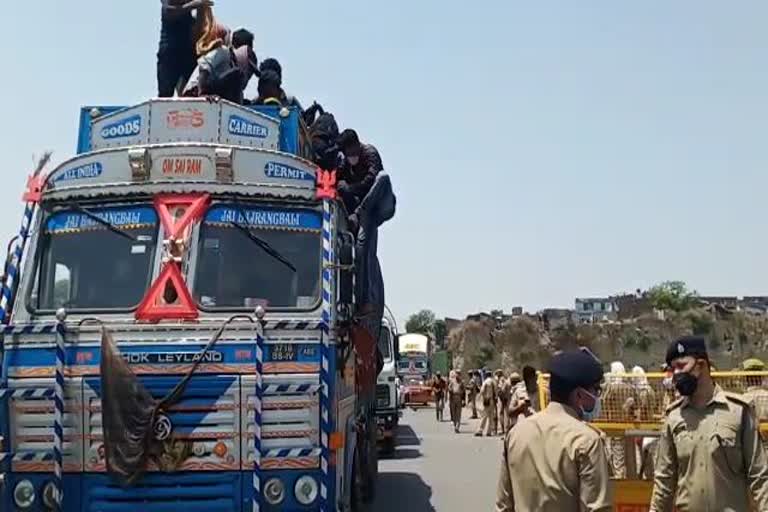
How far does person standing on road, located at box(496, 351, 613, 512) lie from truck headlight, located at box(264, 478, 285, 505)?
2.84 meters

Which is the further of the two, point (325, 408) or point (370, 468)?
point (370, 468)

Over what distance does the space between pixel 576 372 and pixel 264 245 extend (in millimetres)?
3863

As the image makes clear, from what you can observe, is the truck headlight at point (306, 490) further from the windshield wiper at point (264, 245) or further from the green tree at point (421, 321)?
the green tree at point (421, 321)

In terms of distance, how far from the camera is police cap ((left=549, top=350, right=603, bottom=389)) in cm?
444

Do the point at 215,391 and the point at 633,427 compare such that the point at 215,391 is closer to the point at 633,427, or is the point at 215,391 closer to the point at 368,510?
the point at 633,427

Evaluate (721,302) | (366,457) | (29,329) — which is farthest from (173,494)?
(721,302)

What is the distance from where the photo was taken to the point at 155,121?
8.58 m

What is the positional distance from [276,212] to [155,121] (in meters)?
1.54

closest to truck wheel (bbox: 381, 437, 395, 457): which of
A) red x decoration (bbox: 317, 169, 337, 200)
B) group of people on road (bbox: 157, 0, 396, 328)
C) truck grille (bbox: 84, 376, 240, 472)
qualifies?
group of people on road (bbox: 157, 0, 396, 328)

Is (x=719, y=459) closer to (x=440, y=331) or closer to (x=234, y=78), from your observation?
(x=234, y=78)

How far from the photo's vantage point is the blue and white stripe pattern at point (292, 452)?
7.14m

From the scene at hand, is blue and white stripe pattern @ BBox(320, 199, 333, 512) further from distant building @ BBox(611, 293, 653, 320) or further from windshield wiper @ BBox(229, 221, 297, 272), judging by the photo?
distant building @ BBox(611, 293, 653, 320)

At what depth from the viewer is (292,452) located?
7.18m

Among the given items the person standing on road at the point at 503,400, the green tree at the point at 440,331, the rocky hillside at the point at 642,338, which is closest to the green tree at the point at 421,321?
the green tree at the point at 440,331
